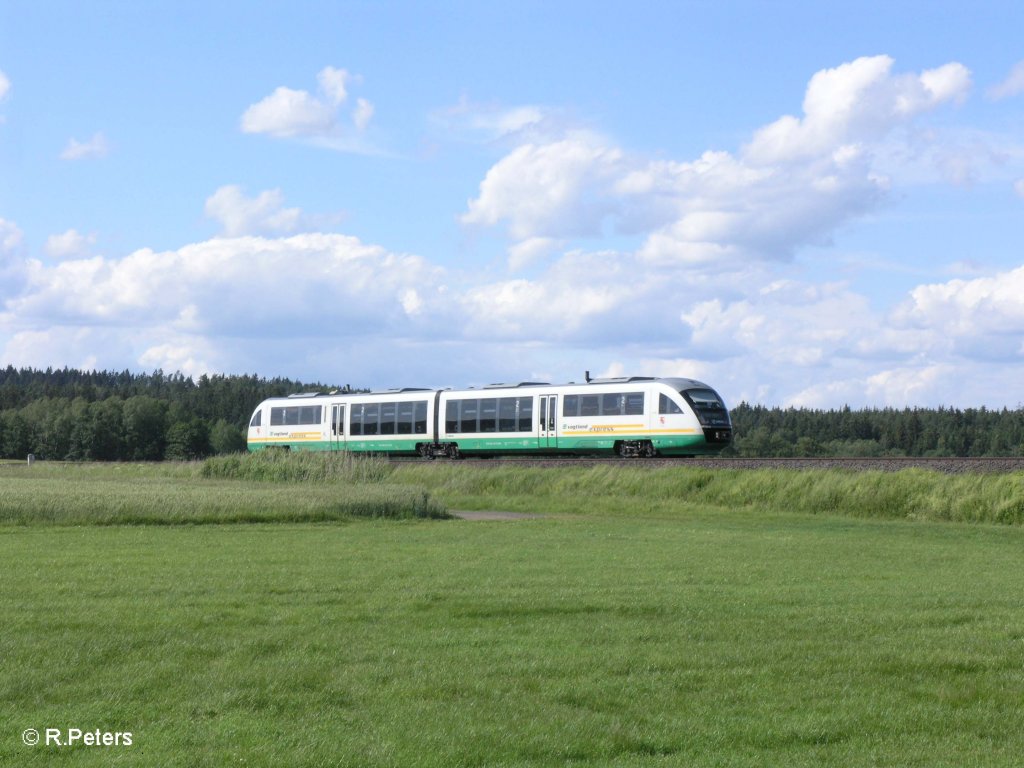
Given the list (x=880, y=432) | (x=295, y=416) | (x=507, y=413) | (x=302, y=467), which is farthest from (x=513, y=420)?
(x=880, y=432)

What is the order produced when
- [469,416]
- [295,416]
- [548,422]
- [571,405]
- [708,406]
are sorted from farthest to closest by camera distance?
[295,416] < [469,416] < [548,422] < [571,405] < [708,406]

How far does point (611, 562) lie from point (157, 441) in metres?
101

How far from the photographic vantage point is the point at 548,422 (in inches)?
1881

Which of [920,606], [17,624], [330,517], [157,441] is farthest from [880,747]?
[157,441]

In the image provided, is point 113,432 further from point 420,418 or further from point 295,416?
point 420,418

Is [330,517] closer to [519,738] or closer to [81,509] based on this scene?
[81,509]

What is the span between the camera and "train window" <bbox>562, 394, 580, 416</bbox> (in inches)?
1839

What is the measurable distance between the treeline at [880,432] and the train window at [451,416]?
36.3m

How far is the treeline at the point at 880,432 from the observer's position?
3688 inches

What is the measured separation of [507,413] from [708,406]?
362 inches

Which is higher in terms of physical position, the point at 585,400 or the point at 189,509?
the point at 585,400

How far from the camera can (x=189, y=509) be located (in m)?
29.1

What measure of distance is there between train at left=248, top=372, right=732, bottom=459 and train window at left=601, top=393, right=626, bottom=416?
37 millimetres

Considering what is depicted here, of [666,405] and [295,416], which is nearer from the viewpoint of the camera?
[666,405]
